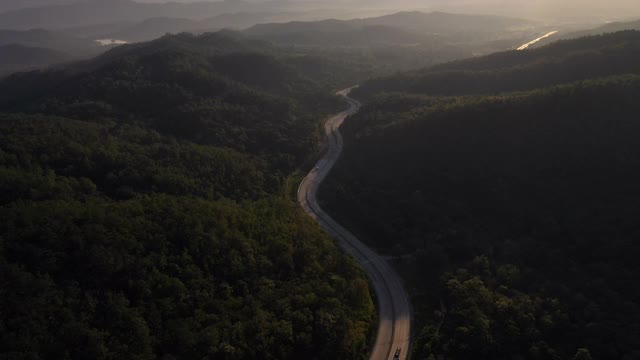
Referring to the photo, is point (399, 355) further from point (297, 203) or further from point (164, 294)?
point (297, 203)

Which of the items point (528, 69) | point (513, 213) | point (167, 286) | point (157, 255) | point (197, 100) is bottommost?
point (513, 213)

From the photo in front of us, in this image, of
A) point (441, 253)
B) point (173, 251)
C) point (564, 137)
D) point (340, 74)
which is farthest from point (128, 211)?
point (340, 74)

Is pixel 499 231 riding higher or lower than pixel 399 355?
higher

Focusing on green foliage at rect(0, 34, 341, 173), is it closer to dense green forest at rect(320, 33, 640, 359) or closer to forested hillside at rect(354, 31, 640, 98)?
dense green forest at rect(320, 33, 640, 359)

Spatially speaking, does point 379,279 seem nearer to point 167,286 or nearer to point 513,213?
point 513,213

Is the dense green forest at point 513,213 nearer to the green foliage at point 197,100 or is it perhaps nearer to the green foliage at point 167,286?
the green foliage at point 167,286

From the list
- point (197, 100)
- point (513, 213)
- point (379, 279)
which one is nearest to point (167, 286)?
point (379, 279)
